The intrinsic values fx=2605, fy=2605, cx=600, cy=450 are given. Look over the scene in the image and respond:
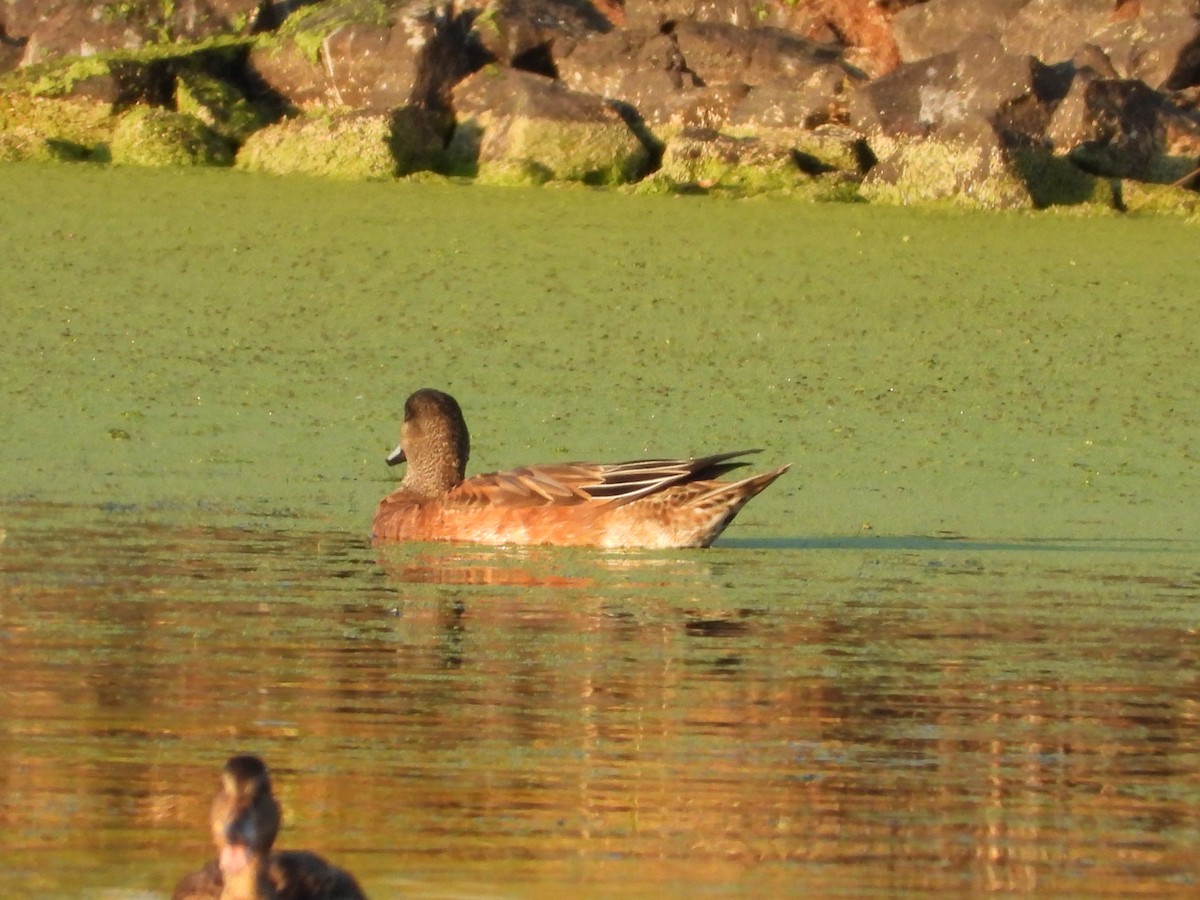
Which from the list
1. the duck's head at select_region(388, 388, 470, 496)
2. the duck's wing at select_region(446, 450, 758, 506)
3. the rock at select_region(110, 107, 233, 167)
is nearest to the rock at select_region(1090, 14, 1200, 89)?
the rock at select_region(110, 107, 233, 167)

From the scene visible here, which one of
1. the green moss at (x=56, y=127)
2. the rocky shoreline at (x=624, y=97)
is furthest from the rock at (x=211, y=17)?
the green moss at (x=56, y=127)

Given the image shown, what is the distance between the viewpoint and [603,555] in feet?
24.2

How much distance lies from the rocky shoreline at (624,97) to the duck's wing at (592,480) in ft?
21.9

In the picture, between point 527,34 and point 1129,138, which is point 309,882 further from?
point 527,34

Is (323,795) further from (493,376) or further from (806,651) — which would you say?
(493,376)

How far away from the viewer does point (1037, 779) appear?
446 centimetres

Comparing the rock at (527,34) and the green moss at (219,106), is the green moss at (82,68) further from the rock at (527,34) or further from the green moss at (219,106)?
the rock at (527,34)

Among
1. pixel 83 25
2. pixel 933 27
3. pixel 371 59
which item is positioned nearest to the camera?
pixel 371 59

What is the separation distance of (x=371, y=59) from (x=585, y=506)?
845 centimetres

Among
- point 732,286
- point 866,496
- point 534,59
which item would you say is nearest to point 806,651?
point 866,496

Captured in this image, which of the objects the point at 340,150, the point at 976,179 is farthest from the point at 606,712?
the point at 340,150

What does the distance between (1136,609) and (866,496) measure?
166cm

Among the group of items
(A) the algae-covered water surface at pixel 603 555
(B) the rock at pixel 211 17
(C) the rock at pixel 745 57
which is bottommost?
(A) the algae-covered water surface at pixel 603 555

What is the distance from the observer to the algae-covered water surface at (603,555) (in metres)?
4.09
